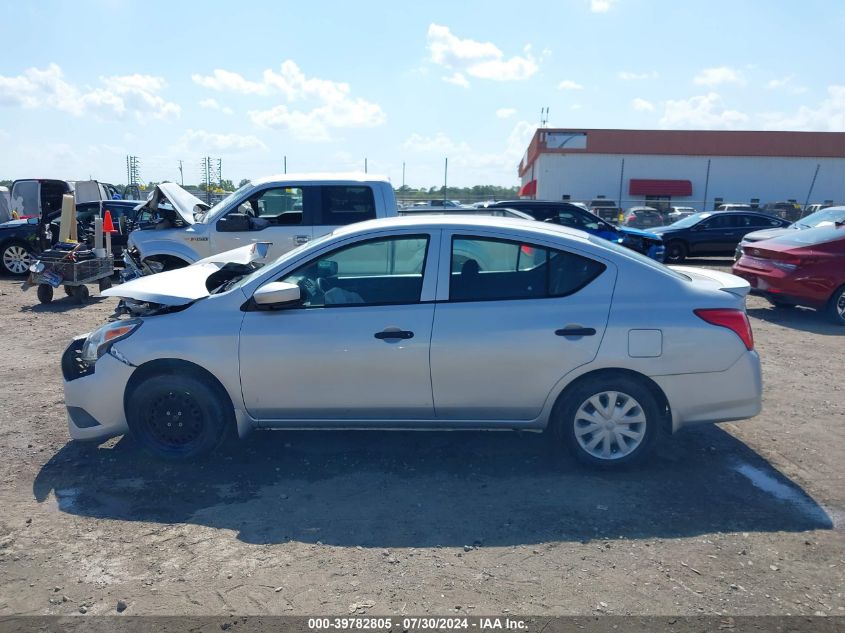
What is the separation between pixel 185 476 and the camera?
4594 millimetres

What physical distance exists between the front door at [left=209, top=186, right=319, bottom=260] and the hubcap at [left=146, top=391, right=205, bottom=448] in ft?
14.8

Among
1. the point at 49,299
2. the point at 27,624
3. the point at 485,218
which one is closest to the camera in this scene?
the point at 27,624

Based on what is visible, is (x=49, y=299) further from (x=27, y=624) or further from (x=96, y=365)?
(x=27, y=624)

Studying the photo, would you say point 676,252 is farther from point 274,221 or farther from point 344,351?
point 344,351

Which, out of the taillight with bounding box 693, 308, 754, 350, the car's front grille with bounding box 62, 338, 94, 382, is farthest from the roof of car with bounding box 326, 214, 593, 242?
the car's front grille with bounding box 62, 338, 94, 382

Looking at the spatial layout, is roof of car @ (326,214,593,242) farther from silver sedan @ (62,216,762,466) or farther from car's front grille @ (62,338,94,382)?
car's front grille @ (62,338,94,382)

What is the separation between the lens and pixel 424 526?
12.9 feet

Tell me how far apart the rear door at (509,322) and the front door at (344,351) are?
13cm

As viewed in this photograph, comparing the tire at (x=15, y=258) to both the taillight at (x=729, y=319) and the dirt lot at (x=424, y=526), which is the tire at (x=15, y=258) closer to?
the dirt lot at (x=424, y=526)

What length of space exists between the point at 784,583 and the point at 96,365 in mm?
4280

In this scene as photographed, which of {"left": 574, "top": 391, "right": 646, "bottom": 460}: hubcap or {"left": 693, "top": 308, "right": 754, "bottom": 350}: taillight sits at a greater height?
{"left": 693, "top": 308, "right": 754, "bottom": 350}: taillight

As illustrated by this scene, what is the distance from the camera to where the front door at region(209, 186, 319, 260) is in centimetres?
898

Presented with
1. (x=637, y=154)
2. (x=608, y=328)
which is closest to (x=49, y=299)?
(x=608, y=328)

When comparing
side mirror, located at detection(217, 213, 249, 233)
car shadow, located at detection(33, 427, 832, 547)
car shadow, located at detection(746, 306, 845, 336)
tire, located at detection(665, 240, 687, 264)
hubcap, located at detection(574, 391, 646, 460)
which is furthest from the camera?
tire, located at detection(665, 240, 687, 264)
